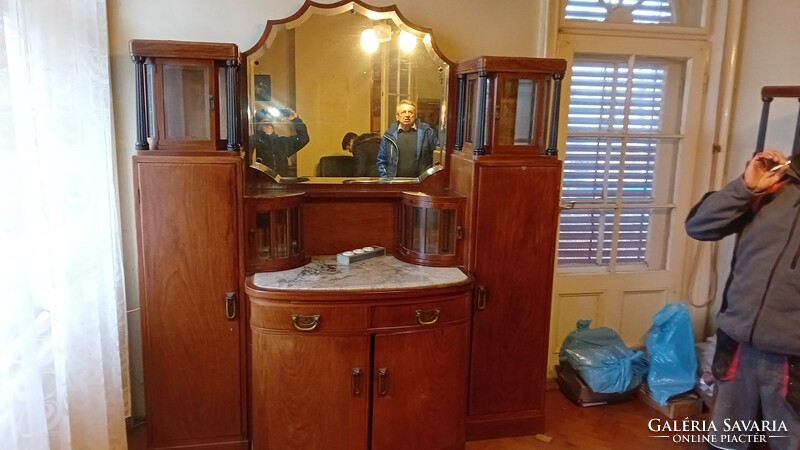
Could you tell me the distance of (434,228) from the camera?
238cm

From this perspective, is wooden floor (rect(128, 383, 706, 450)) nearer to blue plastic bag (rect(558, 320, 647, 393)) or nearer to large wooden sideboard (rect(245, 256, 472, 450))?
blue plastic bag (rect(558, 320, 647, 393))

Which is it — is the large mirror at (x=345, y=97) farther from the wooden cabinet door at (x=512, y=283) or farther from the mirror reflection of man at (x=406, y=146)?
the wooden cabinet door at (x=512, y=283)

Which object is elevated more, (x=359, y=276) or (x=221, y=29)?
(x=221, y=29)

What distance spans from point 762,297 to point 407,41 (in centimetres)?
162

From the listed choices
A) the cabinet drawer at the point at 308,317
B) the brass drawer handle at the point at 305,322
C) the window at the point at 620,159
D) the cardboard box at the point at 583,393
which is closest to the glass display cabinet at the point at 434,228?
the cabinet drawer at the point at 308,317

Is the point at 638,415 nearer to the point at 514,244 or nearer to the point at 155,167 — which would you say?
the point at 514,244

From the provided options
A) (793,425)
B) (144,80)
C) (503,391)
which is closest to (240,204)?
(144,80)

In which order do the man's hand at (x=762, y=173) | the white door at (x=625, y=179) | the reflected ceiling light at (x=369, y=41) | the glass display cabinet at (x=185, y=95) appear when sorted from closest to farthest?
the man's hand at (x=762, y=173)
the glass display cabinet at (x=185, y=95)
the reflected ceiling light at (x=369, y=41)
the white door at (x=625, y=179)

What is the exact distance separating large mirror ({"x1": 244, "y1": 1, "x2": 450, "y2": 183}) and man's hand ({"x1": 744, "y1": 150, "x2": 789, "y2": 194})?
1.15m

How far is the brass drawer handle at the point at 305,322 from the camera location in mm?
2062

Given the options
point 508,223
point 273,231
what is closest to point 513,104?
point 508,223

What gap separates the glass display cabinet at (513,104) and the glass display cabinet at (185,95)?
93 cm

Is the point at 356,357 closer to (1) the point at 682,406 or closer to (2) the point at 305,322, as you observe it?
(2) the point at 305,322

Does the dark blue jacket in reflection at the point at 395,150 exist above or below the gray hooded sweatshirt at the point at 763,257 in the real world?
above
